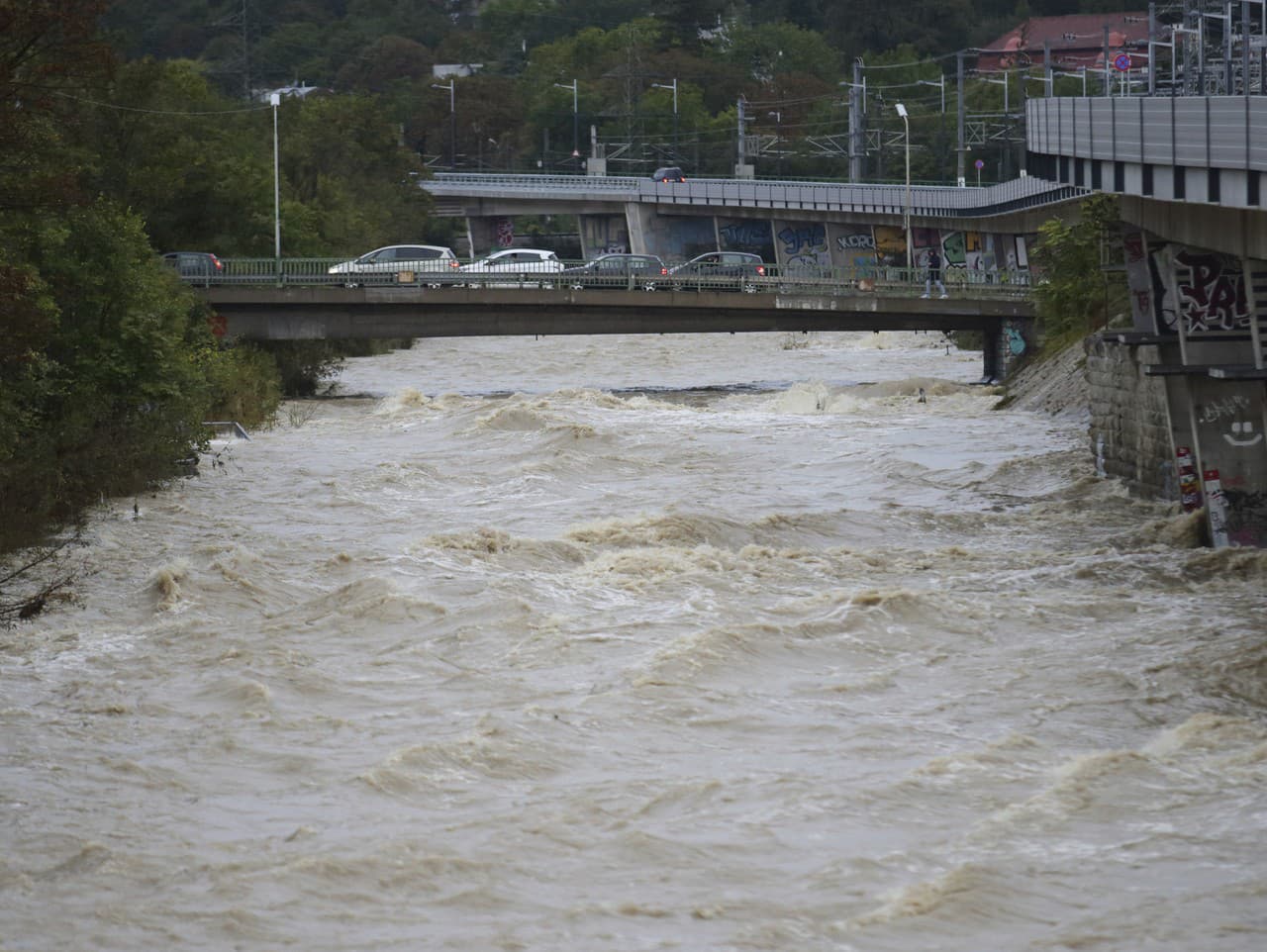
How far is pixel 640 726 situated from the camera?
18734 mm

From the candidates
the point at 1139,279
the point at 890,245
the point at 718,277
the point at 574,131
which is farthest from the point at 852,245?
the point at 1139,279

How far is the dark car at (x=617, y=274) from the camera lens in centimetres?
6300

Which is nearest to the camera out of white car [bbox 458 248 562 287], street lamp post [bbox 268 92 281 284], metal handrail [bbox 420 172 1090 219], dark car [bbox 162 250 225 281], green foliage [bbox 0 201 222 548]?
green foliage [bbox 0 201 222 548]

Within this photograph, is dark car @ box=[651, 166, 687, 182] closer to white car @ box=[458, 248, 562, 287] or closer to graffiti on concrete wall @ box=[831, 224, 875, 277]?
graffiti on concrete wall @ box=[831, 224, 875, 277]

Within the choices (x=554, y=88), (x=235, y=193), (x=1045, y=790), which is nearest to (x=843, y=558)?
(x=1045, y=790)

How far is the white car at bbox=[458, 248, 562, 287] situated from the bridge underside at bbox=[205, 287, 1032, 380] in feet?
3.74

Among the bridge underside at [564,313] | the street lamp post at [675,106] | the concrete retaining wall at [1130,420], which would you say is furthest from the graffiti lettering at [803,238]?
the concrete retaining wall at [1130,420]

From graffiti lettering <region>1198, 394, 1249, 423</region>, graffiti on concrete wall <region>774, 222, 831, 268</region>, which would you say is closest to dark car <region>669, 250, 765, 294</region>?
graffiti lettering <region>1198, 394, 1249, 423</region>

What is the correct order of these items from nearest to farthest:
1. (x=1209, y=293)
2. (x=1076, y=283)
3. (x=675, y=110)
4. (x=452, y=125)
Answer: (x=1209, y=293), (x=1076, y=283), (x=675, y=110), (x=452, y=125)

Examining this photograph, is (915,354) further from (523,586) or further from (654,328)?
(523,586)

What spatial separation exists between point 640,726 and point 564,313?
4477cm

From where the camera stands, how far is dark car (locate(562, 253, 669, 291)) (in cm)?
6300

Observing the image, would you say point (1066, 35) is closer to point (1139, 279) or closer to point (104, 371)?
point (1139, 279)

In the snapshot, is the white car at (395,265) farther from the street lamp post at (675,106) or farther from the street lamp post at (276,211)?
the street lamp post at (675,106)
